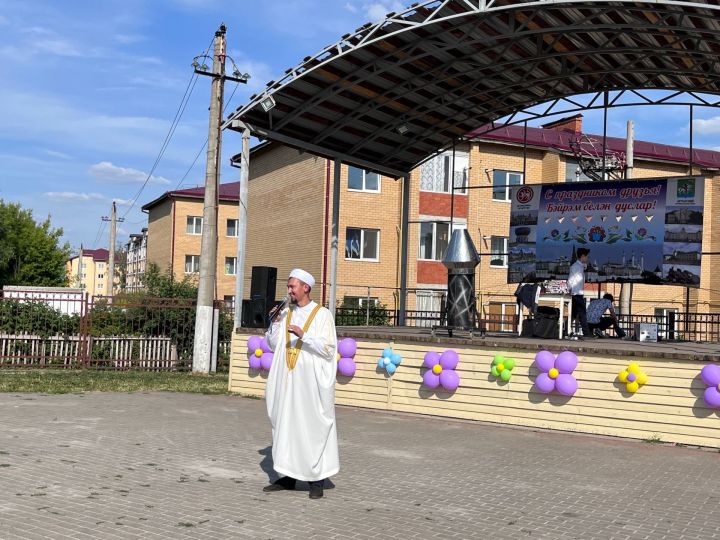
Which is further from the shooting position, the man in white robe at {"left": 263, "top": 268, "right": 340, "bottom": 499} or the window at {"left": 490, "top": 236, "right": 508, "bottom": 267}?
the window at {"left": 490, "top": 236, "right": 508, "bottom": 267}

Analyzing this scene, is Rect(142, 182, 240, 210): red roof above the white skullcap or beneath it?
above

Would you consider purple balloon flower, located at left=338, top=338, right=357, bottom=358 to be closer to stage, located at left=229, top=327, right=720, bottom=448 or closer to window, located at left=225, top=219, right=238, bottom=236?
stage, located at left=229, top=327, right=720, bottom=448

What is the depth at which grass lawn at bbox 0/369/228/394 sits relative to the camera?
1509 centimetres

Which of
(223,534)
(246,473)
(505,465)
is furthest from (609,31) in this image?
(223,534)

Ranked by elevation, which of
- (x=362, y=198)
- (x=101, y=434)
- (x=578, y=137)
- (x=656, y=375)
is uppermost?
(x=578, y=137)

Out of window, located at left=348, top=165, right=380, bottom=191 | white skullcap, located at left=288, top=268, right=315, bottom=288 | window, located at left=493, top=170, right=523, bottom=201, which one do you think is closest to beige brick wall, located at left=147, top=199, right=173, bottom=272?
window, located at left=348, top=165, right=380, bottom=191

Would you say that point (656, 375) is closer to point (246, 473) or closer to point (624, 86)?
point (246, 473)

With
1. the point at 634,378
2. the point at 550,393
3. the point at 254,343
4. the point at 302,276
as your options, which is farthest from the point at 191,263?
the point at 302,276

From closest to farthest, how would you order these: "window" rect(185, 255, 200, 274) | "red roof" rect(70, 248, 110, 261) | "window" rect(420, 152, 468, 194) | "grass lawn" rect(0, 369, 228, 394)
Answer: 1. "grass lawn" rect(0, 369, 228, 394)
2. "window" rect(420, 152, 468, 194)
3. "window" rect(185, 255, 200, 274)
4. "red roof" rect(70, 248, 110, 261)

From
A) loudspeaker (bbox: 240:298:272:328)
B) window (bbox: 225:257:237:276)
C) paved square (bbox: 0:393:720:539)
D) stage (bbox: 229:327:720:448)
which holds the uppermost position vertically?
window (bbox: 225:257:237:276)

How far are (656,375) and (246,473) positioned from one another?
578 cm

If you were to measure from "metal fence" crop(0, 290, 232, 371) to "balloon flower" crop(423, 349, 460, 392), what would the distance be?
8.17 metres

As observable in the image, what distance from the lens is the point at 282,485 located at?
7168 mm

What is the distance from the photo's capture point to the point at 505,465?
8719 mm
